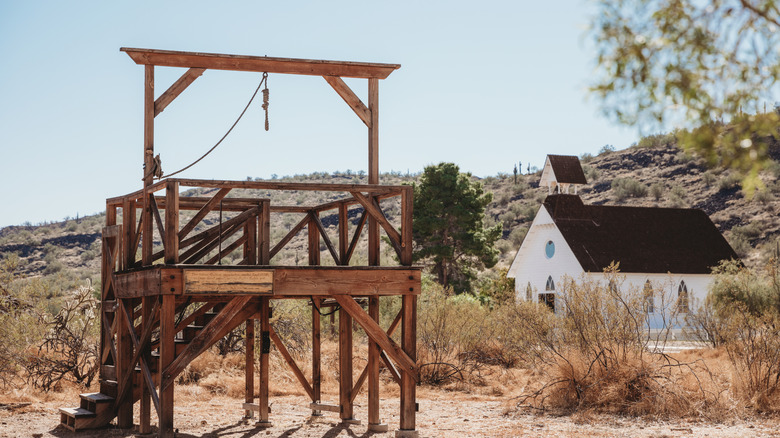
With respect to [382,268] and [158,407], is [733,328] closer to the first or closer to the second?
[382,268]

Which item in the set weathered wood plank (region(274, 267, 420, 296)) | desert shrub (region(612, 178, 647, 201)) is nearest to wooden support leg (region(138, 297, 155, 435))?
A: weathered wood plank (region(274, 267, 420, 296))

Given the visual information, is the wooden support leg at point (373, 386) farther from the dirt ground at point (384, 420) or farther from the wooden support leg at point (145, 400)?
the wooden support leg at point (145, 400)

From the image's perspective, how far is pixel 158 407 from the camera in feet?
36.3

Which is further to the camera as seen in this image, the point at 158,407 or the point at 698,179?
the point at 698,179

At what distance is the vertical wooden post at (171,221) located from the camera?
35.2 ft

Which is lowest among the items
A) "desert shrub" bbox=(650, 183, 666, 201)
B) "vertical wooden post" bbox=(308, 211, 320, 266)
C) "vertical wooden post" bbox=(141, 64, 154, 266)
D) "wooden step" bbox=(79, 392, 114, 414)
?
"wooden step" bbox=(79, 392, 114, 414)

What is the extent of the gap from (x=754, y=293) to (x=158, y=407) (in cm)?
2520

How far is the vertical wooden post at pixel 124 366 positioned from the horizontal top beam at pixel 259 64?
3.68 m

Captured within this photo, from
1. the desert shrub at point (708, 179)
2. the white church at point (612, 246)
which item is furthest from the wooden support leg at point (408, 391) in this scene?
the desert shrub at point (708, 179)

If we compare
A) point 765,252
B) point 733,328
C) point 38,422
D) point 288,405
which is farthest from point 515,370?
point 765,252

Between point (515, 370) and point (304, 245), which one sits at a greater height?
point (304, 245)

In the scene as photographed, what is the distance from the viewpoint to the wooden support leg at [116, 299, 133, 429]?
41.1 feet

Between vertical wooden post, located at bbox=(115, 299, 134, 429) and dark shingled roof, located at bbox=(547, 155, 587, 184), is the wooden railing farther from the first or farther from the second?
dark shingled roof, located at bbox=(547, 155, 587, 184)

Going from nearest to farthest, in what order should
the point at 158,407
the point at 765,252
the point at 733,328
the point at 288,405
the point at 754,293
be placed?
the point at 158,407, the point at 288,405, the point at 733,328, the point at 754,293, the point at 765,252
